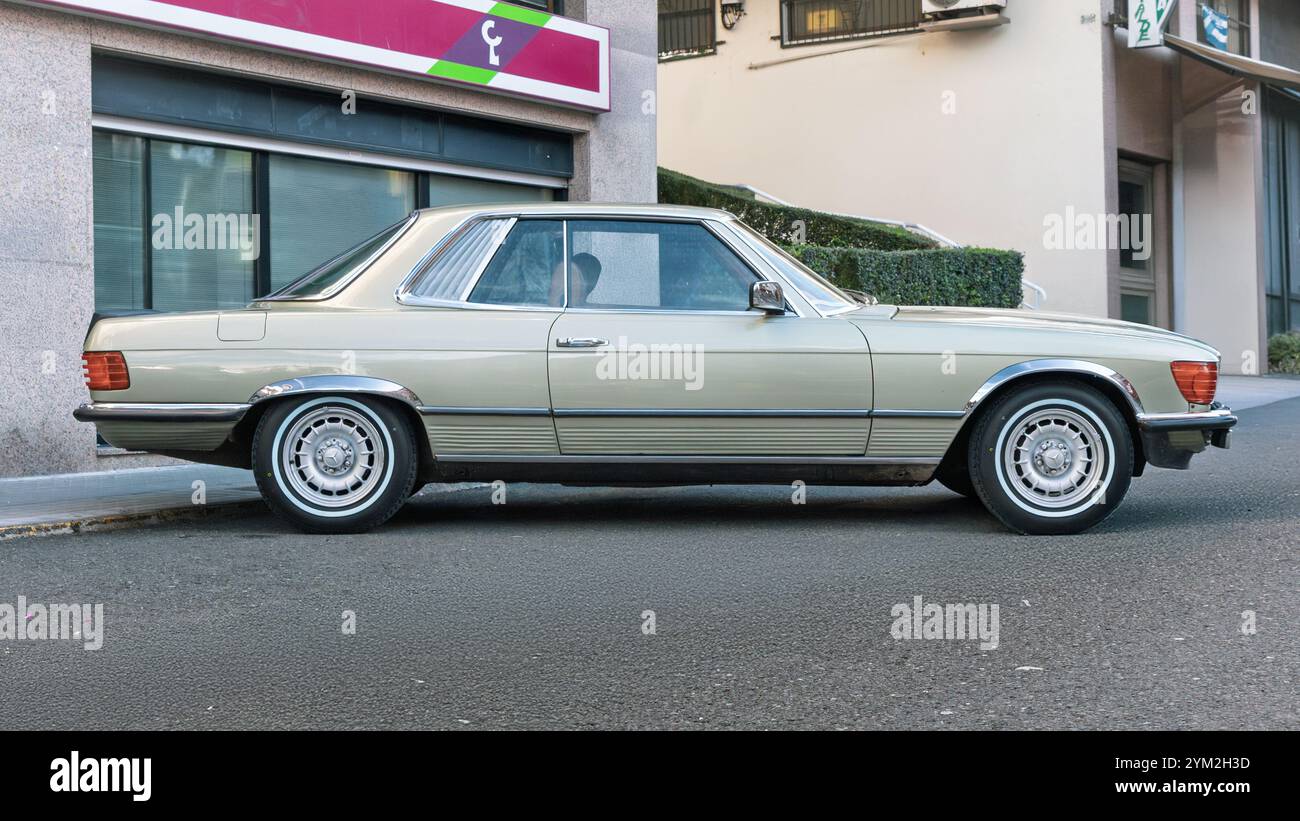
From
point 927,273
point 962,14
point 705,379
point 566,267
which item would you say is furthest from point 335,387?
point 962,14

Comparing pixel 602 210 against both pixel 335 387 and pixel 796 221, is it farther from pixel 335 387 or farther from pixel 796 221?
pixel 796 221

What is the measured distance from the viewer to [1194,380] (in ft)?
22.1

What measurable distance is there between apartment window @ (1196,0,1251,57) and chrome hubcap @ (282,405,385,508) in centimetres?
2063

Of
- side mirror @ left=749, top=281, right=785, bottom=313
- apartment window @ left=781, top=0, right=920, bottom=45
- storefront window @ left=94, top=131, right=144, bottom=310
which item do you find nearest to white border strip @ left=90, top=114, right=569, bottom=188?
storefront window @ left=94, top=131, right=144, bottom=310

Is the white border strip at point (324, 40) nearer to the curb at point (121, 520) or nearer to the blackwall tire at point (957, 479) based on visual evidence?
the curb at point (121, 520)

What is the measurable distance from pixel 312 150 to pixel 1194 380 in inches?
310

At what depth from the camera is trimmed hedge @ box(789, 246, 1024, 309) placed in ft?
53.9

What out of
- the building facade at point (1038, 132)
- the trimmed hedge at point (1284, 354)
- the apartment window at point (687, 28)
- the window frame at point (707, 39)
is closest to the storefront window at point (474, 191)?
the building facade at point (1038, 132)

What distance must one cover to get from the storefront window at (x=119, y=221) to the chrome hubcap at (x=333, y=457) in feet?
14.9
